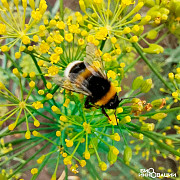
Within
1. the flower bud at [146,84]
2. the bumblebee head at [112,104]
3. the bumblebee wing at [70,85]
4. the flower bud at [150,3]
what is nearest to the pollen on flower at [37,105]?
the bumblebee wing at [70,85]

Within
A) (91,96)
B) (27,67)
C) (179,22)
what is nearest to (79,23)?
(91,96)

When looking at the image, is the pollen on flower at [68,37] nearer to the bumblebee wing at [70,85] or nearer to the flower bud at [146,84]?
the bumblebee wing at [70,85]

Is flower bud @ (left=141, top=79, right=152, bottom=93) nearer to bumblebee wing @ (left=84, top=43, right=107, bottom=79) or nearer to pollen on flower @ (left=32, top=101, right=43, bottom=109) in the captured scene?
bumblebee wing @ (left=84, top=43, right=107, bottom=79)

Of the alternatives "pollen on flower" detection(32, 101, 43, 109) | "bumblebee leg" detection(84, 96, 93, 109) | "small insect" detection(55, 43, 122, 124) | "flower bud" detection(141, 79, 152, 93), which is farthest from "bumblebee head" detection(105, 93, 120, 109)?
"pollen on flower" detection(32, 101, 43, 109)

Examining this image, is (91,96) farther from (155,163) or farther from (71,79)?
(155,163)

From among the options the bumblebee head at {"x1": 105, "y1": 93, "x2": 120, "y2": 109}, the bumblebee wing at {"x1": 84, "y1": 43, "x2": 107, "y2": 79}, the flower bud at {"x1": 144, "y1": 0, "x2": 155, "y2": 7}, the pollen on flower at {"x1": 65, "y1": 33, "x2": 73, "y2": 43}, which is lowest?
the bumblebee head at {"x1": 105, "y1": 93, "x2": 120, "y2": 109}

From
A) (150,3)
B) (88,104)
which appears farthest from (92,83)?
(150,3)
